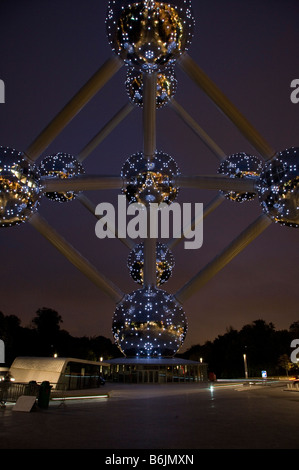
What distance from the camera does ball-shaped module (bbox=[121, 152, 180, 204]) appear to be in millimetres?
11617

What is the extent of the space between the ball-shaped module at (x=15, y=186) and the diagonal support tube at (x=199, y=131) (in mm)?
7198

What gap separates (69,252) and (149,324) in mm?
3038

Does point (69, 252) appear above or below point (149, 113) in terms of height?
below

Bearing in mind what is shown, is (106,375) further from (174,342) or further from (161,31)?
(161,31)

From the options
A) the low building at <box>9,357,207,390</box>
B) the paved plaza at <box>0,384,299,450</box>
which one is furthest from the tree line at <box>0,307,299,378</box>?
the paved plaza at <box>0,384,299,450</box>

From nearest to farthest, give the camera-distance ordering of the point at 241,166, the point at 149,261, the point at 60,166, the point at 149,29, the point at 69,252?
the point at 149,29 < the point at 69,252 < the point at 149,261 < the point at 60,166 < the point at 241,166

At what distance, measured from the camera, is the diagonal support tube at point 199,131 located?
14836 millimetres

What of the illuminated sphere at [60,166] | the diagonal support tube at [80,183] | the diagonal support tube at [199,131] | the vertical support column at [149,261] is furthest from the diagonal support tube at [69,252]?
the diagonal support tube at [199,131]

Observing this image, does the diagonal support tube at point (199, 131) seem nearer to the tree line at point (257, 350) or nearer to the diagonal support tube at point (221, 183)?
the diagonal support tube at point (221, 183)

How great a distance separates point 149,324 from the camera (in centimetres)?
1191

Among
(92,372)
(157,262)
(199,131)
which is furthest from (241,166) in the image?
(92,372)

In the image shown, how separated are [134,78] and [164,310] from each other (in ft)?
26.4

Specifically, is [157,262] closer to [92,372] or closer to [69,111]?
[69,111]

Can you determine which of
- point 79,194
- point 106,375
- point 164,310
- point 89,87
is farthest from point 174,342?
point 106,375
